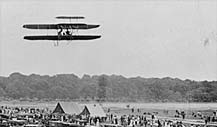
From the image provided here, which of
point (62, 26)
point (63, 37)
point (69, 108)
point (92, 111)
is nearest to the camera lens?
point (62, 26)

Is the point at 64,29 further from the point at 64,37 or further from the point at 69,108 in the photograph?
the point at 69,108

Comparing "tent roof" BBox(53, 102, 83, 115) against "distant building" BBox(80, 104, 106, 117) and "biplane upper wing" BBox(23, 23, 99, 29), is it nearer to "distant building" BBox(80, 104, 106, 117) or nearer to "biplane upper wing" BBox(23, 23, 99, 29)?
"distant building" BBox(80, 104, 106, 117)

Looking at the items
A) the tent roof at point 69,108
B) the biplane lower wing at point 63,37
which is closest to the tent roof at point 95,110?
the tent roof at point 69,108

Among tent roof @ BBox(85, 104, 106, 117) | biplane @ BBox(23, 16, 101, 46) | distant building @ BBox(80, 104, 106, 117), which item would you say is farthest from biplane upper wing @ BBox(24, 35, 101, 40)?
tent roof @ BBox(85, 104, 106, 117)

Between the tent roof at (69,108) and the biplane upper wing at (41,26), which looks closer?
the biplane upper wing at (41,26)

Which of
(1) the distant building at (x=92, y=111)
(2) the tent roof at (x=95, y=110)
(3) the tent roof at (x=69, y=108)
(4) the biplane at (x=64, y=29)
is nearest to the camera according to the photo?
(4) the biplane at (x=64, y=29)

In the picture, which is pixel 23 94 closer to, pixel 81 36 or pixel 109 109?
pixel 109 109

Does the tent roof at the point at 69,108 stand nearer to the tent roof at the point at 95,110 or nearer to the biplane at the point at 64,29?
the tent roof at the point at 95,110

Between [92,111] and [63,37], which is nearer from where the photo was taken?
[63,37]

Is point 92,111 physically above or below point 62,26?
below

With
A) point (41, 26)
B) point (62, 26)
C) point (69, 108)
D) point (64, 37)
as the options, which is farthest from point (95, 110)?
point (62, 26)

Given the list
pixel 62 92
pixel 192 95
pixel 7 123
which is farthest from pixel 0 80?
pixel 192 95
